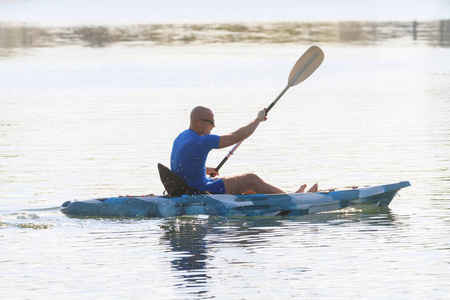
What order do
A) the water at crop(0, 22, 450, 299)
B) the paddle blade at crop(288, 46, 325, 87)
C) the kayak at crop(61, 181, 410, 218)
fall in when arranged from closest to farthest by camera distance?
the water at crop(0, 22, 450, 299)
the kayak at crop(61, 181, 410, 218)
the paddle blade at crop(288, 46, 325, 87)

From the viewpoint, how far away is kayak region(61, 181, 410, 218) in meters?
11.9

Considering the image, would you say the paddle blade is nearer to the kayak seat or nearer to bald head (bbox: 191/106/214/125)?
bald head (bbox: 191/106/214/125)

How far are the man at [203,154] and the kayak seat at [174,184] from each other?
0.06 metres

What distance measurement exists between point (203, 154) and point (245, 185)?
0.71 metres

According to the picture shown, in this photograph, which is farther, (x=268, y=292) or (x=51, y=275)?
(x=51, y=275)

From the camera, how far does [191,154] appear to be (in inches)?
461

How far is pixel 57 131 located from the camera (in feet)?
68.1

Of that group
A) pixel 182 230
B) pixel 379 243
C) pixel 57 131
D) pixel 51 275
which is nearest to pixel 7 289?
pixel 51 275

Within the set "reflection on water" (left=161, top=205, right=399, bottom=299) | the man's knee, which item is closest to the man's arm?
the man's knee

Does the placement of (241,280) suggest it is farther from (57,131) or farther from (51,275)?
(57,131)

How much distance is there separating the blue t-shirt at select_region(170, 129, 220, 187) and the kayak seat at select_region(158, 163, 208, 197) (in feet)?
0.23

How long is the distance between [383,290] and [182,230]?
10.9ft

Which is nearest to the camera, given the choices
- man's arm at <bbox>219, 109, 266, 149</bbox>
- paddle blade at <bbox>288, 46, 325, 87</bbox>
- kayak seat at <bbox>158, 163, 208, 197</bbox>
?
man's arm at <bbox>219, 109, 266, 149</bbox>

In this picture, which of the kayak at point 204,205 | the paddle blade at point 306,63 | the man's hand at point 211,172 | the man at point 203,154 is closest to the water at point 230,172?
the kayak at point 204,205
